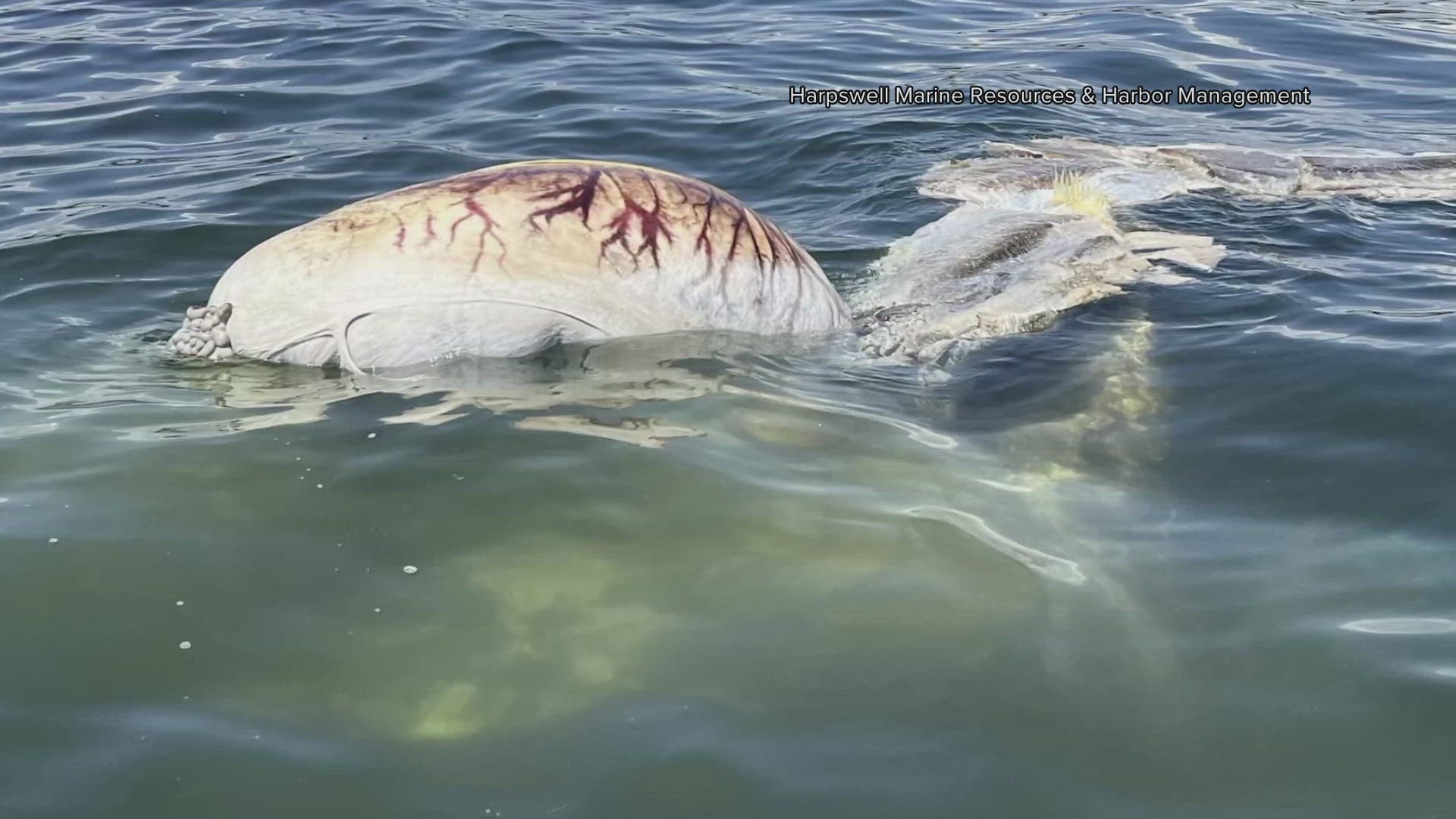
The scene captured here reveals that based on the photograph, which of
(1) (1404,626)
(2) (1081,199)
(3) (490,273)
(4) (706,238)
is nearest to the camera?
(1) (1404,626)

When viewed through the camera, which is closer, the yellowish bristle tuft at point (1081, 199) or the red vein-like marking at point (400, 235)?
the red vein-like marking at point (400, 235)

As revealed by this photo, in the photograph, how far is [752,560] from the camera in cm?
368

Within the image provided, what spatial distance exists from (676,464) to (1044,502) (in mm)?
1096

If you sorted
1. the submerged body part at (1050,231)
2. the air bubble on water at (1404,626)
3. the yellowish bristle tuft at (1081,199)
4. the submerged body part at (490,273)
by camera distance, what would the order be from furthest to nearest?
the yellowish bristle tuft at (1081,199), the submerged body part at (1050,231), the submerged body part at (490,273), the air bubble on water at (1404,626)

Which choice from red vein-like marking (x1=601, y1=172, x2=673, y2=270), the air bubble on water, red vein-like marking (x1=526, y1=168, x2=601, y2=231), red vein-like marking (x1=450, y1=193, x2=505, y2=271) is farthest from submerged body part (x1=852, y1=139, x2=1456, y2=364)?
the air bubble on water

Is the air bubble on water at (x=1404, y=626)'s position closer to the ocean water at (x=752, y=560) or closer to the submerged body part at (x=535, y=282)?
the ocean water at (x=752, y=560)

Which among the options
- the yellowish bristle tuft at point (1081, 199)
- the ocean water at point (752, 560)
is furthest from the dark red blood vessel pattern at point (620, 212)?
the yellowish bristle tuft at point (1081, 199)

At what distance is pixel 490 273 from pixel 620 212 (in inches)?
20.6

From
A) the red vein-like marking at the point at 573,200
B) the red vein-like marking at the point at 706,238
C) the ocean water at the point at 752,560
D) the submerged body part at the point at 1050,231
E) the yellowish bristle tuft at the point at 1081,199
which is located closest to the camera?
the ocean water at the point at 752,560

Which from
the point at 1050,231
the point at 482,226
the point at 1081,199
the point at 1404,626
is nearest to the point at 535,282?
the point at 482,226

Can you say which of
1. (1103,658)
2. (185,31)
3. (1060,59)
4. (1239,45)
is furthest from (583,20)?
(1103,658)

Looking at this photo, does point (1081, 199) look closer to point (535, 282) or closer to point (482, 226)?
point (535, 282)

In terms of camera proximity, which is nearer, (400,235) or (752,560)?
(752,560)

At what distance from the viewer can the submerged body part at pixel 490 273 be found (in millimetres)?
4613
